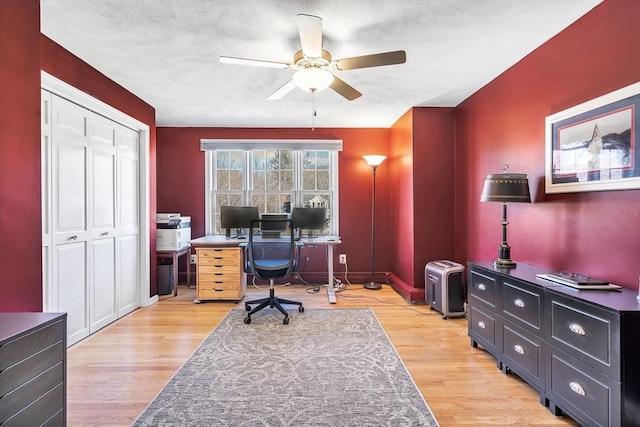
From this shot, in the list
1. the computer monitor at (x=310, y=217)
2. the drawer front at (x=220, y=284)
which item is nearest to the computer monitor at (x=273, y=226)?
the computer monitor at (x=310, y=217)

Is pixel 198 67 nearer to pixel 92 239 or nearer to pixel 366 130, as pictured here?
pixel 92 239

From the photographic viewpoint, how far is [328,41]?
2.41 metres

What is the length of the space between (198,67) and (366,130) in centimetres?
278

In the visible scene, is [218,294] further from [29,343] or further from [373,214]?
[29,343]

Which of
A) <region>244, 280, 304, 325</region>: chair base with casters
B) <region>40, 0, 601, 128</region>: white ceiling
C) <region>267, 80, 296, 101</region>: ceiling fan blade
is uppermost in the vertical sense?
<region>40, 0, 601, 128</region>: white ceiling

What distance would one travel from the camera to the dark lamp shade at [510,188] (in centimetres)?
246

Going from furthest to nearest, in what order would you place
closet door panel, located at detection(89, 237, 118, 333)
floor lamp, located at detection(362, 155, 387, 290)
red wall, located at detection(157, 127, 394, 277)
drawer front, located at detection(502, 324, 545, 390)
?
red wall, located at detection(157, 127, 394, 277)
floor lamp, located at detection(362, 155, 387, 290)
closet door panel, located at detection(89, 237, 118, 333)
drawer front, located at detection(502, 324, 545, 390)

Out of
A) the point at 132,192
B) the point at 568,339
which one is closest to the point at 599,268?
the point at 568,339

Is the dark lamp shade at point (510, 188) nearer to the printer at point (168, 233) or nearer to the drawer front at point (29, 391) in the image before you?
the drawer front at point (29, 391)

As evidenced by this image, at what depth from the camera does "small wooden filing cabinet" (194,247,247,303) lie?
4.02 metres

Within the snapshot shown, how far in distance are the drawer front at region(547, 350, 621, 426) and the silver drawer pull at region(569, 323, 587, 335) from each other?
0.15 metres

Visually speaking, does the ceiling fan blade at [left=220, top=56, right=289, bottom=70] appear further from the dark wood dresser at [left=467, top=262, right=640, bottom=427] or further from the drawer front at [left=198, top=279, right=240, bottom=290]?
the drawer front at [left=198, top=279, right=240, bottom=290]

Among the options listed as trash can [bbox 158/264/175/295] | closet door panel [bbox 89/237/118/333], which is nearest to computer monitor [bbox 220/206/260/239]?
trash can [bbox 158/264/175/295]

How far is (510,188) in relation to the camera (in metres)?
2.48
